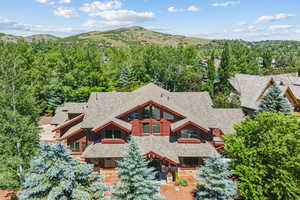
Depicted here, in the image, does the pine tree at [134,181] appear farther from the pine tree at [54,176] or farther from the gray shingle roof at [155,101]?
the gray shingle roof at [155,101]

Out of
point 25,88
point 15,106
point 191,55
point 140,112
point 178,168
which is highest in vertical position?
point 191,55

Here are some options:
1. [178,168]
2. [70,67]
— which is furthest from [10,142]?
[70,67]

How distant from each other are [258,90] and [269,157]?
31142mm

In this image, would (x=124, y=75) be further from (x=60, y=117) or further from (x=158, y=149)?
(x=158, y=149)

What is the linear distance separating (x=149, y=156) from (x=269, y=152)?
11.9 meters

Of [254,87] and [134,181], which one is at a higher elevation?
[254,87]

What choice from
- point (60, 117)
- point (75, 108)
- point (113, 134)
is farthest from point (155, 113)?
point (60, 117)

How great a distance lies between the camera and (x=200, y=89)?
53562mm

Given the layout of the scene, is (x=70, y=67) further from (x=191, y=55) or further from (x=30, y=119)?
(x=191, y=55)

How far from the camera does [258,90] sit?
42.3 meters

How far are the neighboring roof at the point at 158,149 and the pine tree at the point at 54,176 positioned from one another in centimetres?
1018

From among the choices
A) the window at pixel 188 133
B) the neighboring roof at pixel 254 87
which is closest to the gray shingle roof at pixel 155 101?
the window at pixel 188 133

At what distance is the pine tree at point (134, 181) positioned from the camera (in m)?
14.4

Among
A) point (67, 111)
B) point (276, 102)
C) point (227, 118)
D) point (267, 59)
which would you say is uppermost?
point (267, 59)
